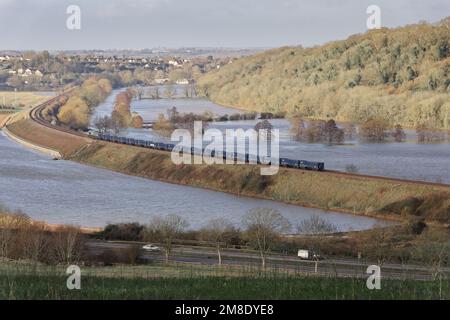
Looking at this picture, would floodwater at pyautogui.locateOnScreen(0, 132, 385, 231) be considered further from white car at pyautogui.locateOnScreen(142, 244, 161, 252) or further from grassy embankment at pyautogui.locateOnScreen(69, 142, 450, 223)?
white car at pyautogui.locateOnScreen(142, 244, 161, 252)

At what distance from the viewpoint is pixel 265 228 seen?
20.1 meters

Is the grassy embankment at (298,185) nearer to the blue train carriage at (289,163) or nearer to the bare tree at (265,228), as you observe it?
the blue train carriage at (289,163)

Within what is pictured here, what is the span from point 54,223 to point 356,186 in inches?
452

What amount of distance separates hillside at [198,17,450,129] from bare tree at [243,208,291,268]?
4134 centimetres

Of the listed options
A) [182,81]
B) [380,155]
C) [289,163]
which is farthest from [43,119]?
[182,81]

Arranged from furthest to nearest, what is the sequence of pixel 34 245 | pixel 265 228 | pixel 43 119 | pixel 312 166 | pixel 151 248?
pixel 43 119
pixel 312 166
pixel 265 228
pixel 151 248
pixel 34 245

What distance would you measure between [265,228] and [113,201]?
426 inches

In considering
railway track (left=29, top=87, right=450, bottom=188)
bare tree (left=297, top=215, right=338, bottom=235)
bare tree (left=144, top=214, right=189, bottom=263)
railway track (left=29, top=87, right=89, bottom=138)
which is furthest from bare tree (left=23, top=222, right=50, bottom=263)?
railway track (left=29, top=87, right=89, bottom=138)

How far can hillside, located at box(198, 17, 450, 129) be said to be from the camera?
222 feet

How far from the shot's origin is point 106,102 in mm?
92750

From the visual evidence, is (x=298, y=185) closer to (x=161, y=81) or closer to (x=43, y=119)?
(x=43, y=119)

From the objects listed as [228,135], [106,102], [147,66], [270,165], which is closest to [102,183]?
[270,165]

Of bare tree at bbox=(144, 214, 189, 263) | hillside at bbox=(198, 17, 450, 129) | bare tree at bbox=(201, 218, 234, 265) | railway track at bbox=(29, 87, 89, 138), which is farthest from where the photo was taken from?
hillside at bbox=(198, 17, 450, 129)
